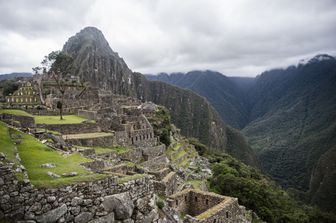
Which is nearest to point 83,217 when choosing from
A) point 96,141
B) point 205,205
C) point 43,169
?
point 43,169

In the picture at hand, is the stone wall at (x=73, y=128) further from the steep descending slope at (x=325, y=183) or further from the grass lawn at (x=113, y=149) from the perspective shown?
the steep descending slope at (x=325, y=183)

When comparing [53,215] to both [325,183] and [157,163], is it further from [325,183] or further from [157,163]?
[325,183]

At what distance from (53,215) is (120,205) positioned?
1745 mm

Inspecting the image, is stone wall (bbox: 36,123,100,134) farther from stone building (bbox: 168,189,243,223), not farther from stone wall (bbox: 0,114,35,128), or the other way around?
stone building (bbox: 168,189,243,223)

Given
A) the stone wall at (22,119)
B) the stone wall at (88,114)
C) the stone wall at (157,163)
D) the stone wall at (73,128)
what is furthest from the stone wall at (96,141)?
the stone wall at (88,114)

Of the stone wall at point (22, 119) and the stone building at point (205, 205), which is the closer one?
the stone building at point (205, 205)

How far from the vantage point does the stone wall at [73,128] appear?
93.6 feet

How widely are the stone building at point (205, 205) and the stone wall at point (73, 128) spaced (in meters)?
18.6

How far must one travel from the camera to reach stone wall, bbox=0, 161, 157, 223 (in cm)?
576

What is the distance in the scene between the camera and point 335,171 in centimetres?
13000

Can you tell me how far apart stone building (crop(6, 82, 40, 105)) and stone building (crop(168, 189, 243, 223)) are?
4792 centimetres

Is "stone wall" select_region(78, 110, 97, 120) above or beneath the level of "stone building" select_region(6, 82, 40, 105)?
beneath

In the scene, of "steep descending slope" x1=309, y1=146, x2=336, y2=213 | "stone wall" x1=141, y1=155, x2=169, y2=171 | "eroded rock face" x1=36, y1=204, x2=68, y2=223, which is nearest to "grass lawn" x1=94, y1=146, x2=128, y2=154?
"stone wall" x1=141, y1=155, x2=169, y2=171

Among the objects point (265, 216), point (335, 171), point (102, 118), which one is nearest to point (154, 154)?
point (102, 118)
